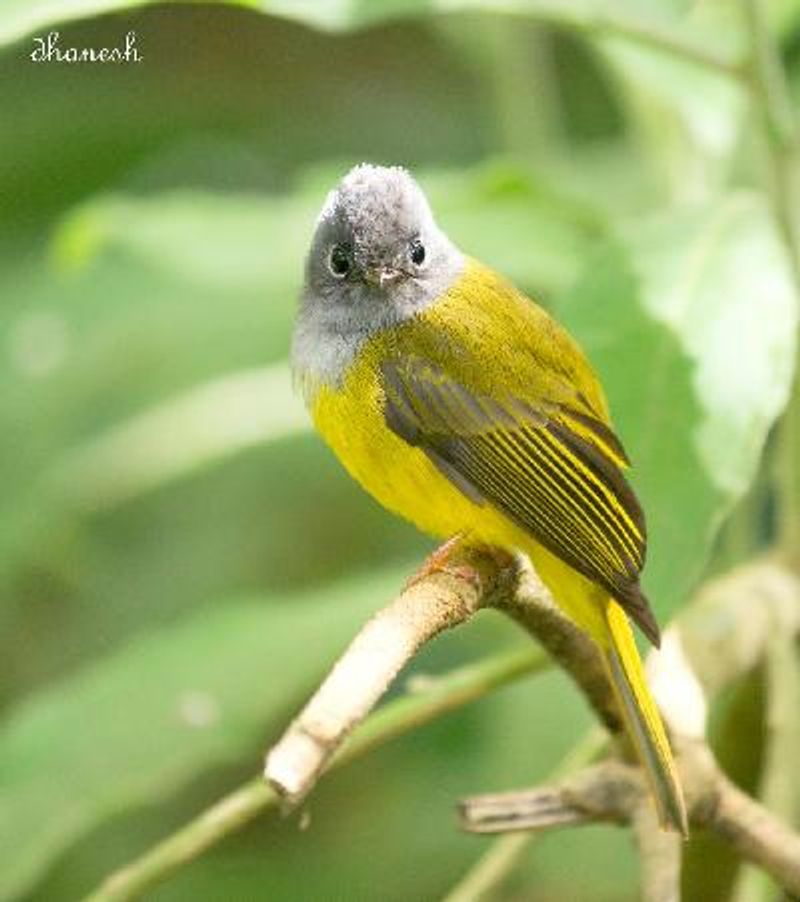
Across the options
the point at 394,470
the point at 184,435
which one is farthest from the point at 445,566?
the point at 184,435

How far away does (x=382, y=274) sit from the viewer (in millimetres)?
2195

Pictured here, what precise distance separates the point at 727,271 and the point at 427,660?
53.7 inches

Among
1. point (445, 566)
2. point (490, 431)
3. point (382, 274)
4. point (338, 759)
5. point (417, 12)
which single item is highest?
point (417, 12)

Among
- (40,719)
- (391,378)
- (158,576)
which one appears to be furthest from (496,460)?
(158,576)

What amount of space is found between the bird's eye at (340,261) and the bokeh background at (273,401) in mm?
234

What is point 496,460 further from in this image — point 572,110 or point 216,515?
point 572,110

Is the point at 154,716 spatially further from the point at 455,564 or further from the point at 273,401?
the point at 455,564

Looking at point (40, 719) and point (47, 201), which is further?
point (47, 201)

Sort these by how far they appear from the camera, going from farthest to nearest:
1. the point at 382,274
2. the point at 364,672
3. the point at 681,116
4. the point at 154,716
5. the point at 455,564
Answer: the point at 681,116
the point at 154,716
the point at 382,274
the point at 455,564
the point at 364,672

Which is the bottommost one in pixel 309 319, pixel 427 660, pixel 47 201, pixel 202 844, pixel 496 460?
pixel 427 660

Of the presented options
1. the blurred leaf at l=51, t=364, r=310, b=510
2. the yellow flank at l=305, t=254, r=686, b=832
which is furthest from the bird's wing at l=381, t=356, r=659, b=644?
the blurred leaf at l=51, t=364, r=310, b=510

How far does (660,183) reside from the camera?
9.55 feet

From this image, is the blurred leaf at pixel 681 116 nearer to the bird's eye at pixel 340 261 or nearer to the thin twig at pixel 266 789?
the bird's eye at pixel 340 261

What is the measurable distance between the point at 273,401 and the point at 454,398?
2.67 ft
